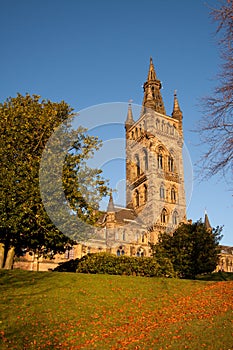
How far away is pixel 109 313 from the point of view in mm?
14797

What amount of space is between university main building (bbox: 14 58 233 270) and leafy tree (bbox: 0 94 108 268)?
1159 inches

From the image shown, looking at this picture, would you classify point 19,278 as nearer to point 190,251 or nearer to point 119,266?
point 119,266

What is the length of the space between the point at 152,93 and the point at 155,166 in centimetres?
2463

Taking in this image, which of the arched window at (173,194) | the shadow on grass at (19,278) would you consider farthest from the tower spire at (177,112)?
the shadow on grass at (19,278)

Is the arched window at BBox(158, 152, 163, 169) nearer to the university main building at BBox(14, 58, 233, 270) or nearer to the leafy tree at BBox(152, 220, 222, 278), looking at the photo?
the university main building at BBox(14, 58, 233, 270)

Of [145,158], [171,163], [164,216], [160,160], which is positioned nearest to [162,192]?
[164,216]

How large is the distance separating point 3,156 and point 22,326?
13415mm

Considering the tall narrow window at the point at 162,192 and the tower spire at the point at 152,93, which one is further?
the tower spire at the point at 152,93

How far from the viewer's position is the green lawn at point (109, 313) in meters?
11.2

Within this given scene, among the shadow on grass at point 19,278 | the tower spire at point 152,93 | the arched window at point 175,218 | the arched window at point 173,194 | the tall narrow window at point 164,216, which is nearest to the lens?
the shadow on grass at point 19,278

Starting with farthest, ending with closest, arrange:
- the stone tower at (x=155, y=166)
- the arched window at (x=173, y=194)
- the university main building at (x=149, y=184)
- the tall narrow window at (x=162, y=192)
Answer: the arched window at (x=173, y=194) < the tall narrow window at (x=162, y=192) < the stone tower at (x=155, y=166) < the university main building at (x=149, y=184)

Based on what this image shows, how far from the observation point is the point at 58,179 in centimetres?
2255

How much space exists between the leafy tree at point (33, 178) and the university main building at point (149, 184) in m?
29.4

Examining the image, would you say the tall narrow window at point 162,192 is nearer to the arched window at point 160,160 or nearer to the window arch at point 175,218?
the window arch at point 175,218
